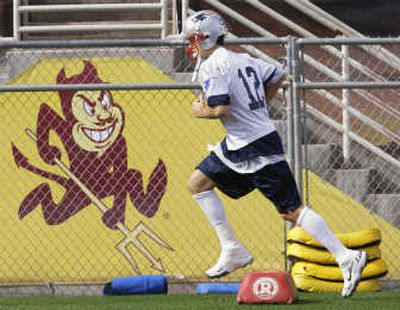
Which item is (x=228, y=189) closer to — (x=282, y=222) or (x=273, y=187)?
(x=273, y=187)

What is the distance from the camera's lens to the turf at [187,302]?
344 inches

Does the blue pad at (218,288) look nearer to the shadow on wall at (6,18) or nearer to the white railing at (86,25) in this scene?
the white railing at (86,25)

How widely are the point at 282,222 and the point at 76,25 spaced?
3772mm

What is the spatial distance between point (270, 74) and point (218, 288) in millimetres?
1892

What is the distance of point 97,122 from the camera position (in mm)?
11008

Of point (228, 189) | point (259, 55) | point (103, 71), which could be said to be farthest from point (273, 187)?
point (259, 55)

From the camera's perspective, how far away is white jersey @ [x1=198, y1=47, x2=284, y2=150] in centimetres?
866

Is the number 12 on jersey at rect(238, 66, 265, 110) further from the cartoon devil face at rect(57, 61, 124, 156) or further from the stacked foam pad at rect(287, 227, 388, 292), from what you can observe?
the cartoon devil face at rect(57, 61, 124, 156)

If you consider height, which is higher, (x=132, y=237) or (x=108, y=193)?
(x=108, y=193)

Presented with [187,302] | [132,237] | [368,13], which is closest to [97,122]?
[132,237]

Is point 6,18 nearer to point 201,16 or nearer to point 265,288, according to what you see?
point 201,16

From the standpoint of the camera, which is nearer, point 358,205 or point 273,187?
point 273,187

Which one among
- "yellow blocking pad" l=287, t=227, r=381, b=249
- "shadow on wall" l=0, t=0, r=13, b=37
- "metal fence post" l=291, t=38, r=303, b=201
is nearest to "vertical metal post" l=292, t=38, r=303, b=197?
"metal fence post" l=291, t=38, r=303, b=201

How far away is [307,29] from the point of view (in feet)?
47.9
